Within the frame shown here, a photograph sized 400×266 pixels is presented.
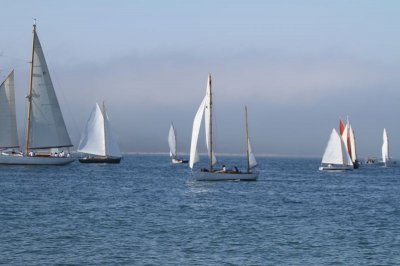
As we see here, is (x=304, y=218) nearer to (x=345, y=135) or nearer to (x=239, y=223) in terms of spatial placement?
(x=239, y=223)

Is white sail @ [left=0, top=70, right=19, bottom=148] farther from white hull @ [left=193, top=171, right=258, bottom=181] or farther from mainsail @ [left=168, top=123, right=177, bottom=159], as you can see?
mainsail @ [left=168, top=123, right=177, bottom=159]

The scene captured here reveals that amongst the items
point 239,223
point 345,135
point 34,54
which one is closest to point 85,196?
point 239,223

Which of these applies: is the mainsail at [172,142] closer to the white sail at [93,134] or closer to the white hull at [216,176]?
the white sail at [93,134]

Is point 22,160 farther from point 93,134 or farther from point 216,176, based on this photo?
point 216,176

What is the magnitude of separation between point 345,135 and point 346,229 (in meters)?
92.9

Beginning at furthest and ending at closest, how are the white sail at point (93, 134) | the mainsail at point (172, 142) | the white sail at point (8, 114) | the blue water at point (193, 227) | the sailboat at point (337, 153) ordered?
the mainsail at point (172, 142) < the white sail at point (93, 134) < the sailboat at point (337, 153) < the white sail at point (8, 114) < the blue water at point (193, 227)

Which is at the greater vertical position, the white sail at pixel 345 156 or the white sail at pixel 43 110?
the white sail at pixel 43 110

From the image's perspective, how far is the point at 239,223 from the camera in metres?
48.3

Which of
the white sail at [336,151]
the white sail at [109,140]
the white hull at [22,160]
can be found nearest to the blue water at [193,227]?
the white hull at [22,160]

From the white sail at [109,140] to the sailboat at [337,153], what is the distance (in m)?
40.7

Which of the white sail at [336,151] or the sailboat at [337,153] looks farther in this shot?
the sailboat at [337,153]

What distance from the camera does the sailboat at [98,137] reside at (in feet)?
442

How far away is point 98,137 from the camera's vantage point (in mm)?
137625

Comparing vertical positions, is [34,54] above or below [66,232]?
above
